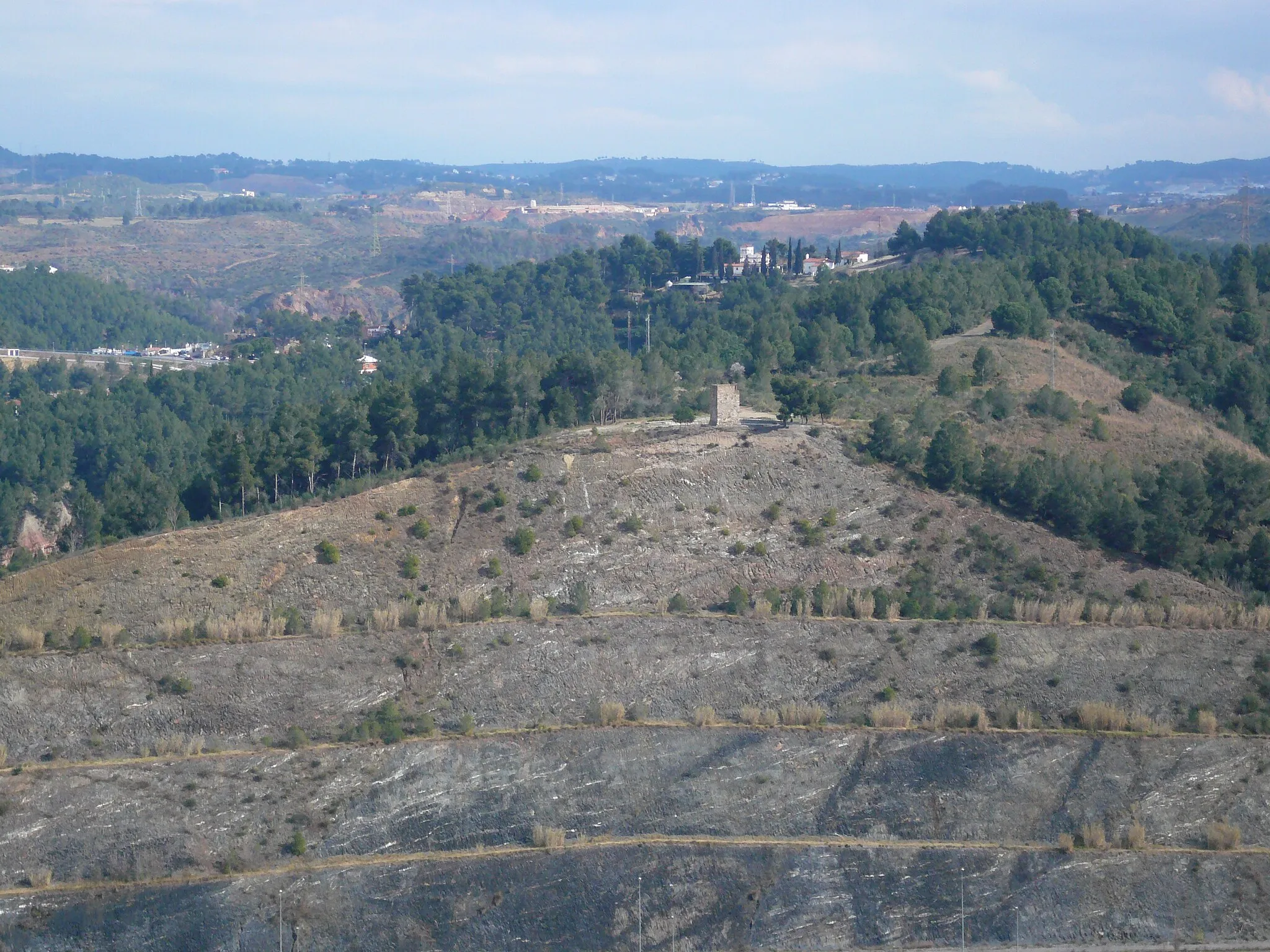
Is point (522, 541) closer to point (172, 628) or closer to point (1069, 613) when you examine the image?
point (172, 628)

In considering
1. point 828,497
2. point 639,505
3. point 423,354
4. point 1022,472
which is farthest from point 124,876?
point 423,354

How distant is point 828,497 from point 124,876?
21.5 m

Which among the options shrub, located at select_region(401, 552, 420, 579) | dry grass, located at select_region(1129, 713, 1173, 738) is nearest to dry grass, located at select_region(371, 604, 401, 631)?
shrub, located at select_region(401, 552, 420, 579)

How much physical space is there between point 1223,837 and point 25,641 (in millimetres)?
24803

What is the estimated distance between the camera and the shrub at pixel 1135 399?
50.6 m

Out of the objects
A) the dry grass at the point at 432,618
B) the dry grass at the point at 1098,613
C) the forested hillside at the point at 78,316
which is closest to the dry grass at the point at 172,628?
the dry grass at the point at 432,618

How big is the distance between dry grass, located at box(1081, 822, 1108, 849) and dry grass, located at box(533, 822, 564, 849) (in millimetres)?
9725

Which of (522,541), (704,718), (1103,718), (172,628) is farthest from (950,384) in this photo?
(172,628)

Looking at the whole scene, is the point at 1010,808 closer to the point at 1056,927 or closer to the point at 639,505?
the point at 1056,927

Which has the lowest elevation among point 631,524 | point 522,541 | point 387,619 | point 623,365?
point 387,619

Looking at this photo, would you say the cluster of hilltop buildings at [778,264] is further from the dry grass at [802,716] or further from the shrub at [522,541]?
the dry grass at [802,716]

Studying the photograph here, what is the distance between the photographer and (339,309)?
11719cm

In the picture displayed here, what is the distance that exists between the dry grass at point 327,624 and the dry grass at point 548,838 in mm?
8637

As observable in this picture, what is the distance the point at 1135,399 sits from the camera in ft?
166
